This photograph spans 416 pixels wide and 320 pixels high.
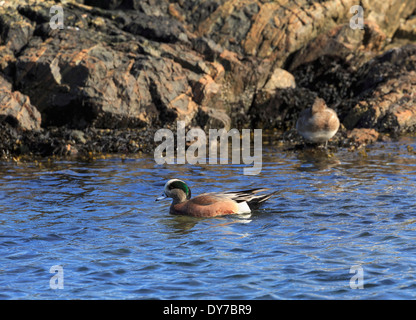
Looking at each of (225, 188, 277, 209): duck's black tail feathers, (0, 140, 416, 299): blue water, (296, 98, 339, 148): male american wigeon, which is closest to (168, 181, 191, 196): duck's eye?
(0, 140, 416, 299): blue water

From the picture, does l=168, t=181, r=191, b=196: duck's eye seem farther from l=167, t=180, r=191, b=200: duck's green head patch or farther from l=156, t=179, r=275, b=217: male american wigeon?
l=156, t=179, r=275, b=217: male american wigeon

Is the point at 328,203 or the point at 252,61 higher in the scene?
the point at 252,61

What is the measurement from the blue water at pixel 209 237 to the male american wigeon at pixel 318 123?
189cm

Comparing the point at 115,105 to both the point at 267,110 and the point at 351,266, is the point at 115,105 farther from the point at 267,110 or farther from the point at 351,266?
the point at 351,266

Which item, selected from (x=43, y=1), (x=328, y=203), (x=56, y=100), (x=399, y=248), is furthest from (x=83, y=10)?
(x=399, y=248)

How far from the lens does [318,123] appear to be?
17375 mm

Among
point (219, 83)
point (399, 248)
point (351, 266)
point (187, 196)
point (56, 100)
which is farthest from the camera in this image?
point (219, 83)

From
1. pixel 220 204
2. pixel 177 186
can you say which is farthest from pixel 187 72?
pixel 220 204

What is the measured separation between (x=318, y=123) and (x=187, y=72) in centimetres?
541

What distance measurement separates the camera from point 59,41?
2020 centimetres

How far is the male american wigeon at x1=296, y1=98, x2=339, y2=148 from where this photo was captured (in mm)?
17391

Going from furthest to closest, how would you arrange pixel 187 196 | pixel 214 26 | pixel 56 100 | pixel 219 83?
pixel 214 26 → pixel 219 83 → pixel 56 100 → pixel 187 196

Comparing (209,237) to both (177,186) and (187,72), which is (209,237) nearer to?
(177,186)

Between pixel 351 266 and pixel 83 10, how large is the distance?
642 inches
